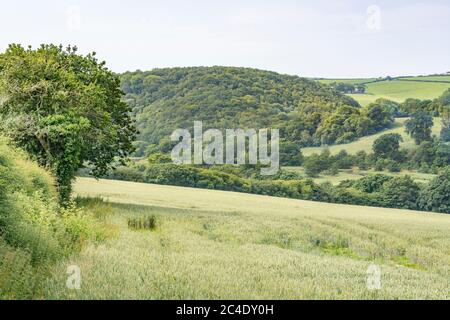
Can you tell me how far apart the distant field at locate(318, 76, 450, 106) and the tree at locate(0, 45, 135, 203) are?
130m

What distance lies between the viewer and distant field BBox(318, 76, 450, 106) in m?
161

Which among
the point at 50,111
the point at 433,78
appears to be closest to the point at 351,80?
the point at 433,78

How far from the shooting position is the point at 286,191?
291 feet

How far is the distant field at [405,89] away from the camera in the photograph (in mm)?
161150

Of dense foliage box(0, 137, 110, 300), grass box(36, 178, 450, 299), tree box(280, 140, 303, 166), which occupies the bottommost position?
tree box(280, 140, 303, 166)

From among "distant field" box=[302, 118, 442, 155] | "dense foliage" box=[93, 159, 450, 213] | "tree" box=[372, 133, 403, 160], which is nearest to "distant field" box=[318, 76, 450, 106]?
"distant field" box=[302, 118, 442, 155]

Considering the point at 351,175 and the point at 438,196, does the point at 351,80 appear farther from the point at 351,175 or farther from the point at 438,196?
the point at 438,196

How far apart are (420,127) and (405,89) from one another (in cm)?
5356

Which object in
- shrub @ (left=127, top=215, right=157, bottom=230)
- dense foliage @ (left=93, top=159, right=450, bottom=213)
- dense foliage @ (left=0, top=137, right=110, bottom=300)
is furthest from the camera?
dense foliage @ (left=93, top=159, right=450, bottom=213)

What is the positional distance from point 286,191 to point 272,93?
73657mm

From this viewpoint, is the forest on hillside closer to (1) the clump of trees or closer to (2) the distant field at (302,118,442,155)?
(2) the distant field at (302,118,442,155)
